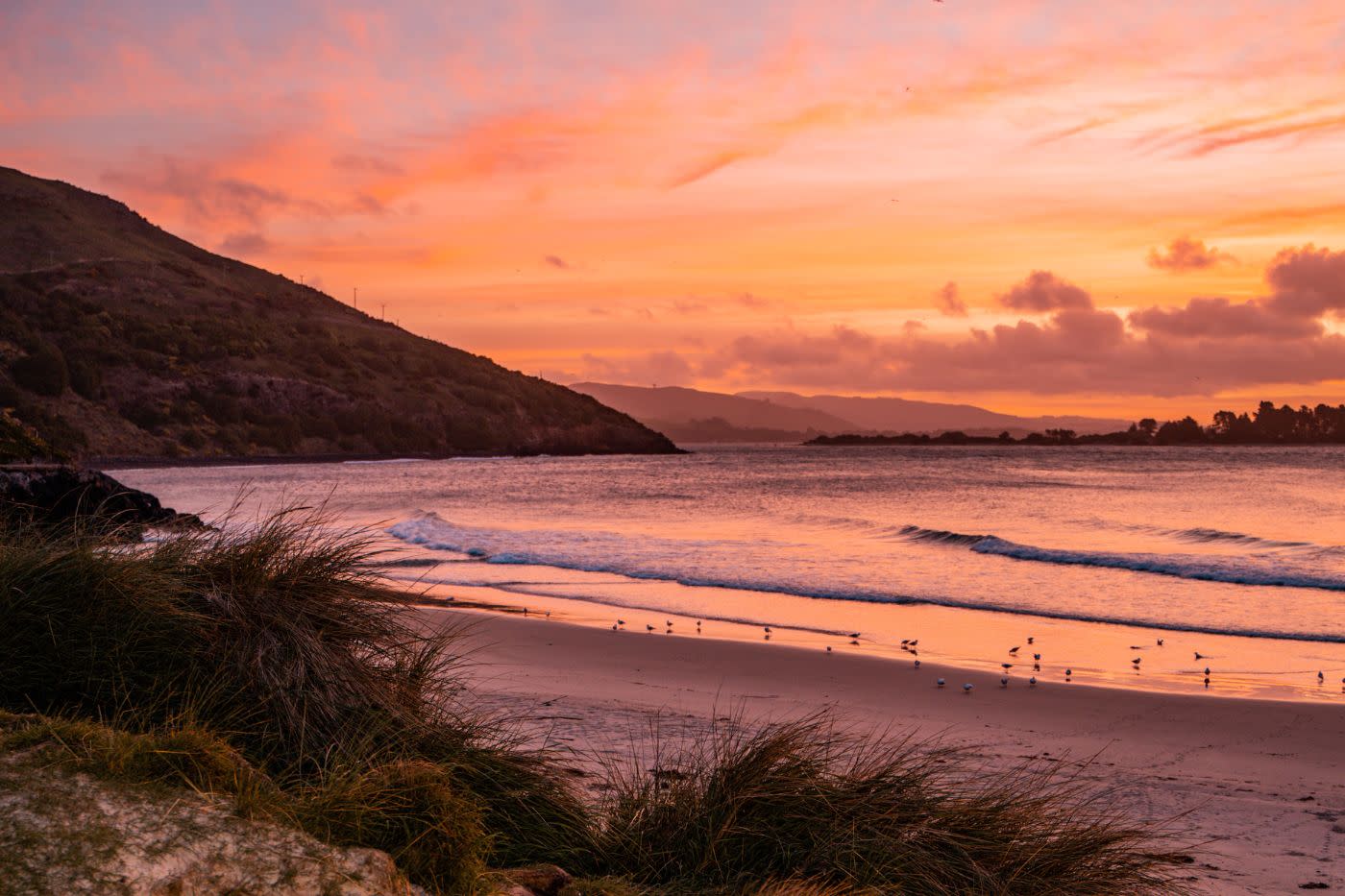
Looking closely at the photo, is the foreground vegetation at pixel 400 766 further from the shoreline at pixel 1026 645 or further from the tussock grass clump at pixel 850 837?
the shoreline at pixel 1026 645

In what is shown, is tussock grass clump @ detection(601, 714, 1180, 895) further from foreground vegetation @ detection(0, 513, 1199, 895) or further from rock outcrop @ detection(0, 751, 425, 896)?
rock outcrop @ detection(0, 751, 425, 896)

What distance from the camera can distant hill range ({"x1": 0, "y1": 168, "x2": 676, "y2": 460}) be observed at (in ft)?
314

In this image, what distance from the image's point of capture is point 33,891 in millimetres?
2549

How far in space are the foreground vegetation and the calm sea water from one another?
10343mm

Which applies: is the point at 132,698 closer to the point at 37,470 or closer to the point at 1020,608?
the point at 1020,608

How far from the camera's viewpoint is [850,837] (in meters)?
4.18

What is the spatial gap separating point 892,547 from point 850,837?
21993 millimetres

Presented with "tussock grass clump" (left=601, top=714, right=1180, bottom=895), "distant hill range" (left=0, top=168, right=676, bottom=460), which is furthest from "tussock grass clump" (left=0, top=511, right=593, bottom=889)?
"distant hill range" (left=0, top=168, right=676, bottom=460)

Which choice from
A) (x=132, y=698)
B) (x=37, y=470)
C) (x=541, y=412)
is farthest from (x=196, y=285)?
(x=132, y=698)

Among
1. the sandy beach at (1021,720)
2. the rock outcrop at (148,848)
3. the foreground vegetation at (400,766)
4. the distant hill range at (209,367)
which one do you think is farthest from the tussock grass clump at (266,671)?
the distant hill range at (209,367)

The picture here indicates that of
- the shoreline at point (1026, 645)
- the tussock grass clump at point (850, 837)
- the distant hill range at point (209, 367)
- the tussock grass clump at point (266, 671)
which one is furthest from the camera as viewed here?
the distant hill range at point (209, 367)

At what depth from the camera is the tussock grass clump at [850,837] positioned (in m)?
4.09

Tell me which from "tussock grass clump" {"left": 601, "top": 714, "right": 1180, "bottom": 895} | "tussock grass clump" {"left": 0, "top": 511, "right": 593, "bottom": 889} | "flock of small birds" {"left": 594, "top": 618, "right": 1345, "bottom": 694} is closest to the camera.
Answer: "tussock grass clump" {"left": 601, "top": 714, "right": 1180, "bottom": 895}

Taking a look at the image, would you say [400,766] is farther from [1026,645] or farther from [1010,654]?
[1026,645]
